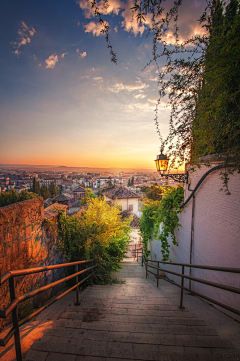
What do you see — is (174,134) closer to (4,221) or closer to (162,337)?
(162,337)

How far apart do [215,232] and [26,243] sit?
11.4 ft

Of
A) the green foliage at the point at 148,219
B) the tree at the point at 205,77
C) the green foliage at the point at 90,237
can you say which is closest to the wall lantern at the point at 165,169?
the tree at the point at 205,77

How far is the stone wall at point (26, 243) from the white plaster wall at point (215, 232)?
10.9ft

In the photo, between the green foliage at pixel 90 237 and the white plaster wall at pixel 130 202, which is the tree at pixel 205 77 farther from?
the white plaster wall at pixel 130 202

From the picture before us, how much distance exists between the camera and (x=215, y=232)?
3049 millimetres

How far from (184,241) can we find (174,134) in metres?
3.07

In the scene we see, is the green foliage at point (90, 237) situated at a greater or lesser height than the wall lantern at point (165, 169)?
lesser

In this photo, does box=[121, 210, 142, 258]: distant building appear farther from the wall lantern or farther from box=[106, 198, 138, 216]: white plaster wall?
the wall lantern

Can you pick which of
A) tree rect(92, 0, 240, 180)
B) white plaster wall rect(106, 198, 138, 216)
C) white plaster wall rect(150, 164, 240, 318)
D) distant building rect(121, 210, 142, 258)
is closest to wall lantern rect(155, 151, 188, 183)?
white plaster wall rect(150, 164, 240, 318)

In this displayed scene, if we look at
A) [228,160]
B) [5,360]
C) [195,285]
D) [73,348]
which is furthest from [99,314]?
[228,160]

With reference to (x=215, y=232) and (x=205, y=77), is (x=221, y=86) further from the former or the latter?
(x=215, y=232)

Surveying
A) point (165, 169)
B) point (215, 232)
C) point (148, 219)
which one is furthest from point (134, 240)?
point (215, 232)

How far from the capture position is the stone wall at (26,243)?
2424mm

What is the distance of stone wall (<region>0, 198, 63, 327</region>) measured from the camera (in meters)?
2.42
